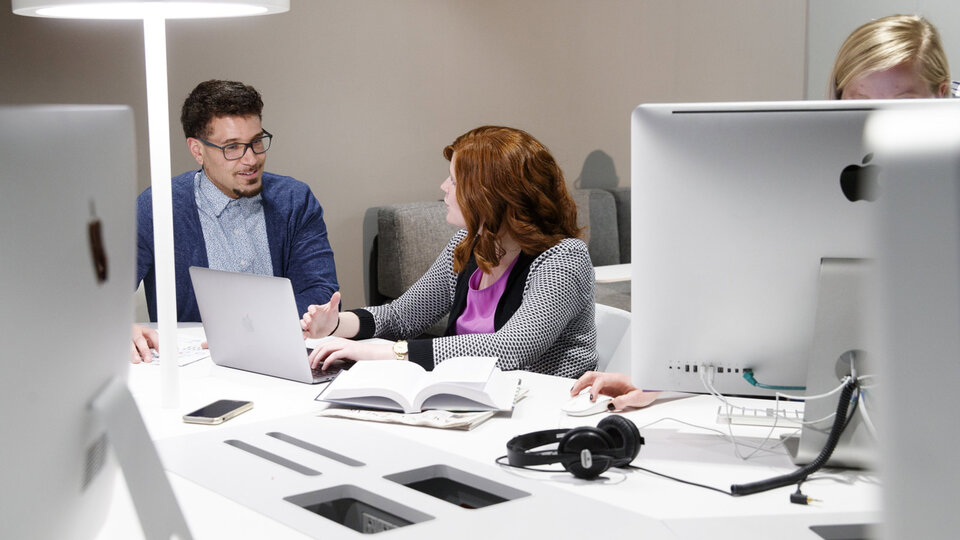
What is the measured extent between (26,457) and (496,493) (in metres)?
0.82

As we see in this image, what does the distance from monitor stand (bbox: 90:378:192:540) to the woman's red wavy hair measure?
5.49 feet

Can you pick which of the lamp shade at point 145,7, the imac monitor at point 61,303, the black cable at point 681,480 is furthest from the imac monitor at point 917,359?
the lamp shade at point 145,7

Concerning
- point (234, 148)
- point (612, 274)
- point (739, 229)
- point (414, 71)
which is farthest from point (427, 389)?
point (414, 71)

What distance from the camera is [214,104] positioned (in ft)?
8.54

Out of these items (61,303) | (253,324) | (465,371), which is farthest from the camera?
(253,324)

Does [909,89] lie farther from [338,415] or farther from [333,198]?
[333,198]

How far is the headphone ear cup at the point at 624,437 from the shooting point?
1.32 meters

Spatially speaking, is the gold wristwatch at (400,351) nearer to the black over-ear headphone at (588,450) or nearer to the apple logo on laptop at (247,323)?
the apple logo on laptop at (247,323)

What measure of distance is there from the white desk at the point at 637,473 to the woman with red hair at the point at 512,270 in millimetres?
302

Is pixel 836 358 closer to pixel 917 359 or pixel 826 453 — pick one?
pixel 826 453

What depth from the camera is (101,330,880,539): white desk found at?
3.70 feet

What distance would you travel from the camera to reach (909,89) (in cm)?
208

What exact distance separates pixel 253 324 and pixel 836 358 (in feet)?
3.65

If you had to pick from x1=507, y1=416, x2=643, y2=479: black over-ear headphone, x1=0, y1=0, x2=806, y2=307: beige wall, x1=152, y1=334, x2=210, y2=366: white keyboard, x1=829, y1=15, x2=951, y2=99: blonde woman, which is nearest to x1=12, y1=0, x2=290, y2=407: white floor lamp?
Answer: x1=152, y1=334, x2=210, y2=366: white keyboard
